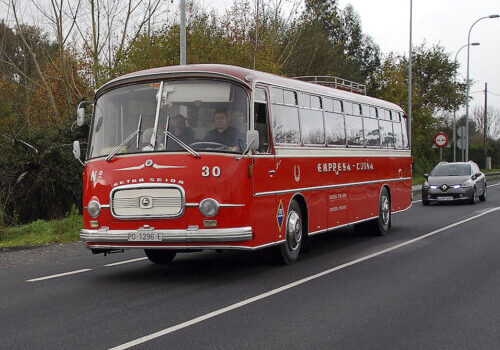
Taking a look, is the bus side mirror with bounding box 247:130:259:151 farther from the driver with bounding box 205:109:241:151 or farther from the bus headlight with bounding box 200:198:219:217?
the bus headlight with bounding box 200:198:219:217

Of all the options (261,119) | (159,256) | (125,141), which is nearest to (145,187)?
(125,141)

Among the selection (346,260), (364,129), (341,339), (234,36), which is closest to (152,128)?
(346,260)

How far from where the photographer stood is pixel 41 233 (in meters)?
16.8

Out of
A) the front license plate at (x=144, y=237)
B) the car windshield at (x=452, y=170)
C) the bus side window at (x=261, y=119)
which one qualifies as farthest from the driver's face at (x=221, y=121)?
the car windshield at (x=452, y=170)

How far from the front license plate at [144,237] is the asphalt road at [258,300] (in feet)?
1.88

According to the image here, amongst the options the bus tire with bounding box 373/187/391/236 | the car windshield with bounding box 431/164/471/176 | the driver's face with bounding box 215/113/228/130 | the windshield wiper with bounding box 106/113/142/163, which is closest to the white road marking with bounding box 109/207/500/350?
the driver's face with bounding box 215/113/228/130

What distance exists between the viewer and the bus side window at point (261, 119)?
10469 millimetres

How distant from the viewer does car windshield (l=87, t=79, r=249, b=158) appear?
997 centimetres

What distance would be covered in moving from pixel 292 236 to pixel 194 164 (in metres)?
2.51

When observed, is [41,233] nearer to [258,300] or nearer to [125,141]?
[125,141]

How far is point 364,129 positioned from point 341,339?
962cm

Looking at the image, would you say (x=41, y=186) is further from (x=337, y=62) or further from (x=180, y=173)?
(x=337, y=62)

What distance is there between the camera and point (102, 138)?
10602 mm

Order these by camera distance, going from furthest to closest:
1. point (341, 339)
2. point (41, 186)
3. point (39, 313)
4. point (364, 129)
→ point (41, 186)
point (364, 129)
point (39, 313)
point (341, 339)
